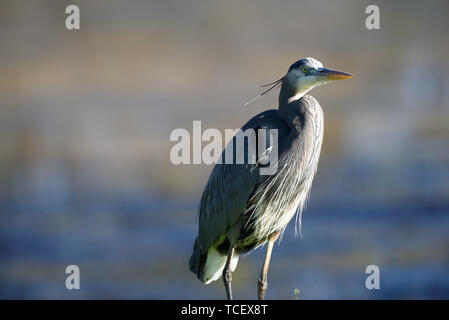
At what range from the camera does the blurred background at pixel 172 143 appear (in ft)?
39.4

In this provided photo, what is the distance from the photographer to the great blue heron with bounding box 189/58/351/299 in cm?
520

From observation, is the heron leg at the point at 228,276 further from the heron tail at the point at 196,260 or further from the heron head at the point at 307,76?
the heron head at the point at 307,76

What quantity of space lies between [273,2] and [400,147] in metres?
3.83

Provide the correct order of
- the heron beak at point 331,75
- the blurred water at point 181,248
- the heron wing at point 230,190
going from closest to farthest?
1. the heron beak at point 331,75
2. the heron wing at point 230,190
3. the blurred water at point 181,248

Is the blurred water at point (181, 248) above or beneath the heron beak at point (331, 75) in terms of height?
beneath

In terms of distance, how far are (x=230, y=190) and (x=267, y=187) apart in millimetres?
272

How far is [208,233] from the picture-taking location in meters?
5.51

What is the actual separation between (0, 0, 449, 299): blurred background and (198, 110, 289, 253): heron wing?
5529mm

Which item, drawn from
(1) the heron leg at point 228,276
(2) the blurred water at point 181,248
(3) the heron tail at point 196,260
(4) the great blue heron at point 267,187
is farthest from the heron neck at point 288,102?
(2) the blurred water at point 181,248

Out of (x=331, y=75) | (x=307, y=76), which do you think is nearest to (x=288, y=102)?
(x=307, y=76)

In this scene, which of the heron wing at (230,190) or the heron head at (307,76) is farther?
the heron wing at (230,190)

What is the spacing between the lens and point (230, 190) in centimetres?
542
